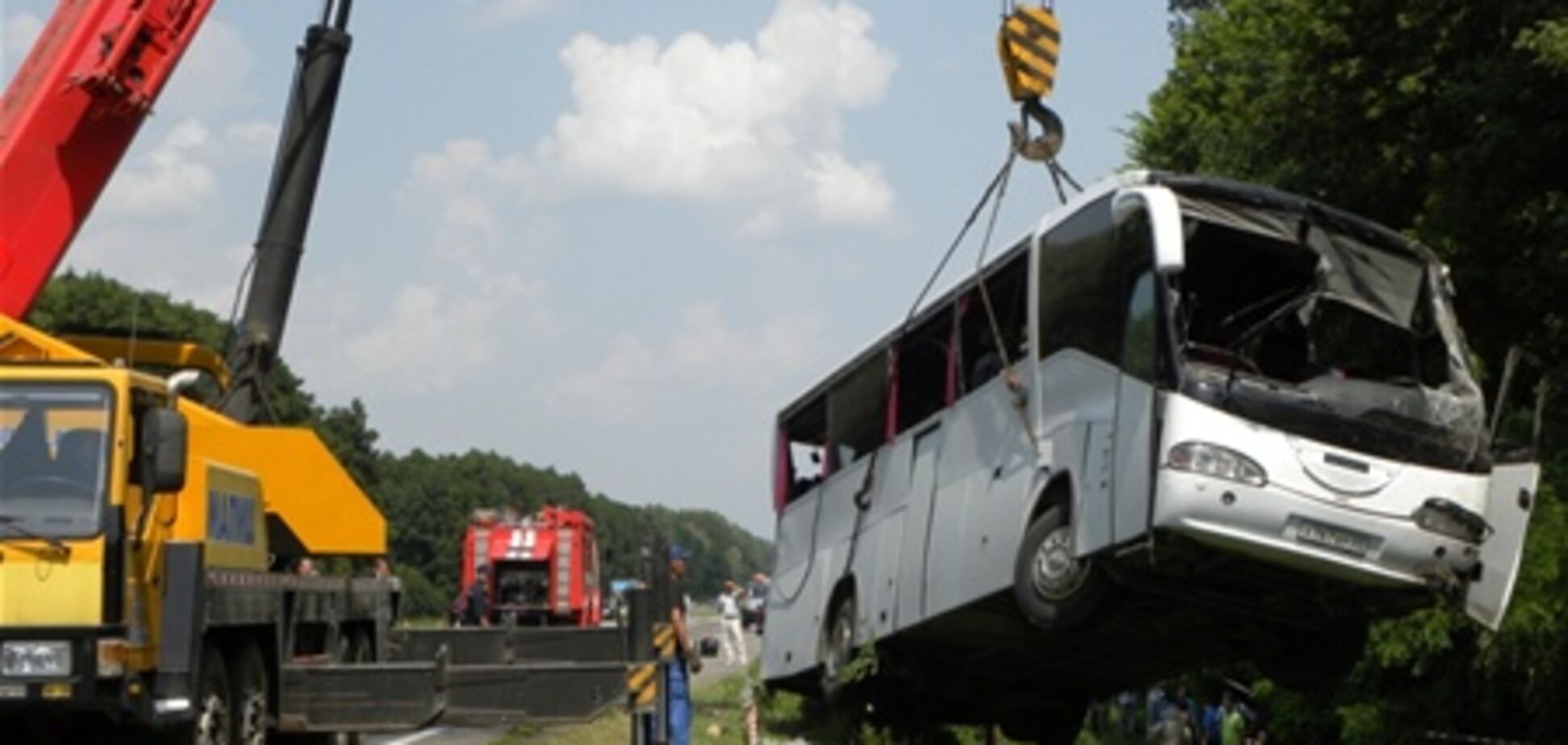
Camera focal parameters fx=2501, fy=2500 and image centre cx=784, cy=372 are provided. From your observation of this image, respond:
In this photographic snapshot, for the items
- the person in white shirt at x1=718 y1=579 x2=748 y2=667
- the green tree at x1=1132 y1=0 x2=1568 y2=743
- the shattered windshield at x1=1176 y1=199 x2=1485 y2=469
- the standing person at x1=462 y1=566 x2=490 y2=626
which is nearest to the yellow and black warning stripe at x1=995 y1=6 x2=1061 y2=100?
the shattered windshield at x1=1176 y1=199 x2=1485 y2=469

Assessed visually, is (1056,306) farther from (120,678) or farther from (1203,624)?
(120,678)

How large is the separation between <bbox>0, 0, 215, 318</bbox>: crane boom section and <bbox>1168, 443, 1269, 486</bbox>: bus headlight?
8.51 m

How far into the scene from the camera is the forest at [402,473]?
44.2m

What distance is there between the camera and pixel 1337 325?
15.1 metres

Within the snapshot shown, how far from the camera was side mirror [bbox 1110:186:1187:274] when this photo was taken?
45.9 feet

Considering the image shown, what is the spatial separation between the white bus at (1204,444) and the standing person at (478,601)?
23278mm

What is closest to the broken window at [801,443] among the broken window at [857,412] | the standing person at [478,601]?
the broken window at [857,412]

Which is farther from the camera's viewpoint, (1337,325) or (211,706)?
(211,706)

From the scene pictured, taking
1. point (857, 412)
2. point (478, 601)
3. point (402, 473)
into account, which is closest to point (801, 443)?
point (857, 412)

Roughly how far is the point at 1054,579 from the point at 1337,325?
232 cm

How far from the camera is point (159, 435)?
13.9 meters

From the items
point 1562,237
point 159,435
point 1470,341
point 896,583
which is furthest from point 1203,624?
point 1470,341

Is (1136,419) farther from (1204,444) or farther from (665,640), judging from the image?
(665,640)

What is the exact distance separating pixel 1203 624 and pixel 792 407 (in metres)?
7.20
